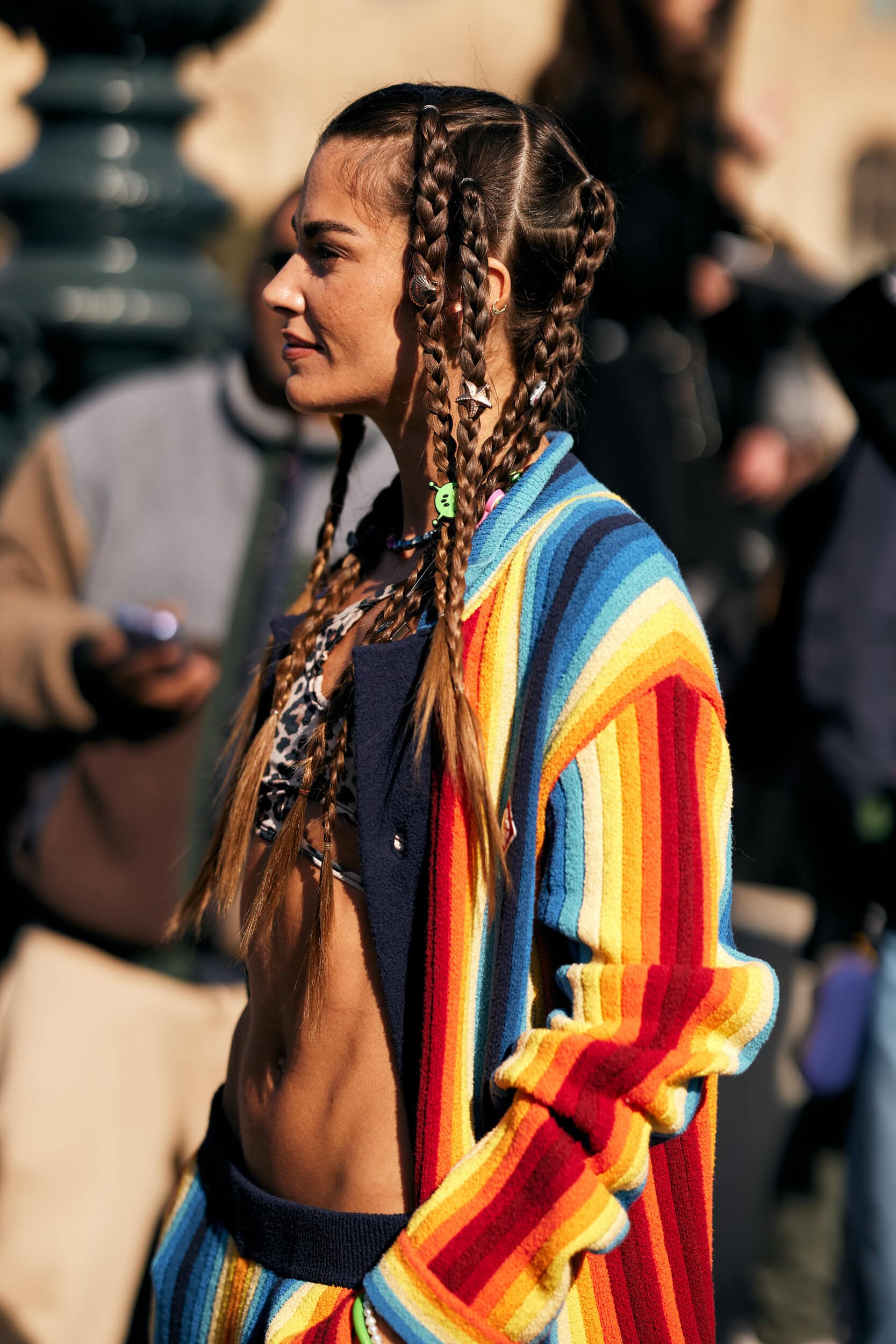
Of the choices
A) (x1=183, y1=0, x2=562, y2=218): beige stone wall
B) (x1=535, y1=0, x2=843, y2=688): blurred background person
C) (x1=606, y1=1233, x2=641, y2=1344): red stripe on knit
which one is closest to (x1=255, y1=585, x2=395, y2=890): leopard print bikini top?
(x1=606, y1=1233, x2=641, y2=1344): red stripe on knit

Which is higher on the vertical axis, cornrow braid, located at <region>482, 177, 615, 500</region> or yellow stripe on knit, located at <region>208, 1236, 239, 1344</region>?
cornrow braid, located at <region>482, 177, 615, 500</region>

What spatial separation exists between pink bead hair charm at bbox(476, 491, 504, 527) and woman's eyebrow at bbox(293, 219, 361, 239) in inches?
12.7

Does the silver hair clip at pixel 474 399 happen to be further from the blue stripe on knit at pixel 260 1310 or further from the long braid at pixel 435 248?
the blue stripe on knit at pixel 260 1310

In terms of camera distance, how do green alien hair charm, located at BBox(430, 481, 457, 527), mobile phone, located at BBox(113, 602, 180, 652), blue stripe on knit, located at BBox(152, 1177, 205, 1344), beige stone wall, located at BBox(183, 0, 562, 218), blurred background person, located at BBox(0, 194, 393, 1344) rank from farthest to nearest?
beige stone wall, located at BBox(183, 0, 562, 218)
mobile phone, located at BBox(113, 602, 180, 652)
blurred background person, located at BBox(0, 194, 393, 1344)
blue stripe on knit, located at BBox(152, 1177, 205, 1344)
green alien hair charm, located at BBox(430, 481, 457, 527)

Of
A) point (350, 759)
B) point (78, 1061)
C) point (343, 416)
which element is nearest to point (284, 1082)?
point (350, 759)

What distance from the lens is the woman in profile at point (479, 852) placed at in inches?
63.5

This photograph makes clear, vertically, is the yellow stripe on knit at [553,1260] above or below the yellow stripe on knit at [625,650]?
below

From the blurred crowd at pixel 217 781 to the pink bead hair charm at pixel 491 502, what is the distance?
1.15 feet

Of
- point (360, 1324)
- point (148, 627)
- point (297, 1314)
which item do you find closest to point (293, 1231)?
point (297, 1314)

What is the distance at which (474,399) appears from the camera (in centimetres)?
176

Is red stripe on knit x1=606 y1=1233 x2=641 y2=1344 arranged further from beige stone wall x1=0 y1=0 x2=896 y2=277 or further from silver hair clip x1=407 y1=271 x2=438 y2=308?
beige stone wall x1=0 y1=0 x2=896 y2=277

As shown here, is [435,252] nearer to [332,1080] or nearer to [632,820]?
[632,820]

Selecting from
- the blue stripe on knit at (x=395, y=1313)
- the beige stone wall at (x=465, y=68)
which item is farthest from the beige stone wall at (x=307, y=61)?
the blue stripe on knit at (x=395, y=1313)

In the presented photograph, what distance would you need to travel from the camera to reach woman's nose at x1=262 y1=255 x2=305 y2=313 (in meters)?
1.84
